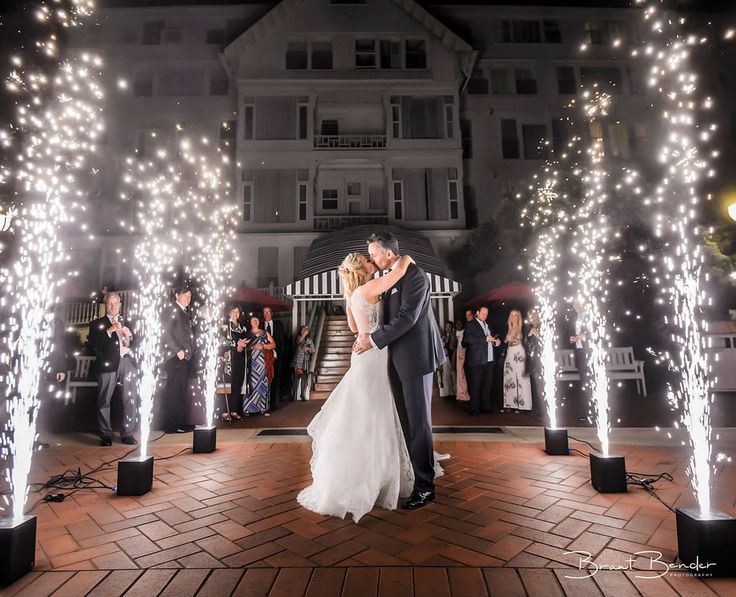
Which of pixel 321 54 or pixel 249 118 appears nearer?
pixel 249 118

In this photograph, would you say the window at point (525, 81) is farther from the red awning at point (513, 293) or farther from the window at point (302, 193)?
the red awning at point (513, 293)

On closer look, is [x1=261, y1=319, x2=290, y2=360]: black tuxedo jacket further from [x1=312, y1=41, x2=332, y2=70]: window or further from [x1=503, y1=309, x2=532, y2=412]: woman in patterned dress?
[x1=312, y1=41, x2=332, y2=70]: window

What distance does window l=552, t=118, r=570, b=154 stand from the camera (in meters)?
15.3

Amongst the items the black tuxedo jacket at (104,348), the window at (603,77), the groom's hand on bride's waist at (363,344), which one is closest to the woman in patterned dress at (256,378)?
the black tuxedo jacket at (104,348)

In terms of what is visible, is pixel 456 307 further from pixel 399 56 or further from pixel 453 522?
pixel 453 522

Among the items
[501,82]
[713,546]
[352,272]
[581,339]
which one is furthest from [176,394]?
[501,82]

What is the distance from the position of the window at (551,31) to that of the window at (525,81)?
157 centimetres

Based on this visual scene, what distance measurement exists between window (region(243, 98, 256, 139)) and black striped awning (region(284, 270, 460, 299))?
8.82m

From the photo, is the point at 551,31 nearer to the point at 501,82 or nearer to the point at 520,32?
the point at 520,32

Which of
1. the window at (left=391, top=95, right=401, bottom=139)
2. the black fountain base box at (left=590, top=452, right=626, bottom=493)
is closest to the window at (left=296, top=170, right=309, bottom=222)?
the window at (left=391, top=95, right=401, bottom=139)

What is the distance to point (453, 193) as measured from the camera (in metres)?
14.8

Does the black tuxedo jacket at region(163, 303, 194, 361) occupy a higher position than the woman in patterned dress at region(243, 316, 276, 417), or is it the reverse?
the black tuxedo jacket at region(163, 303, 194, 361)

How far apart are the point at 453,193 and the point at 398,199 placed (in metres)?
2.11

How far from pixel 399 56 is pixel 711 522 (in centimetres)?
1699
